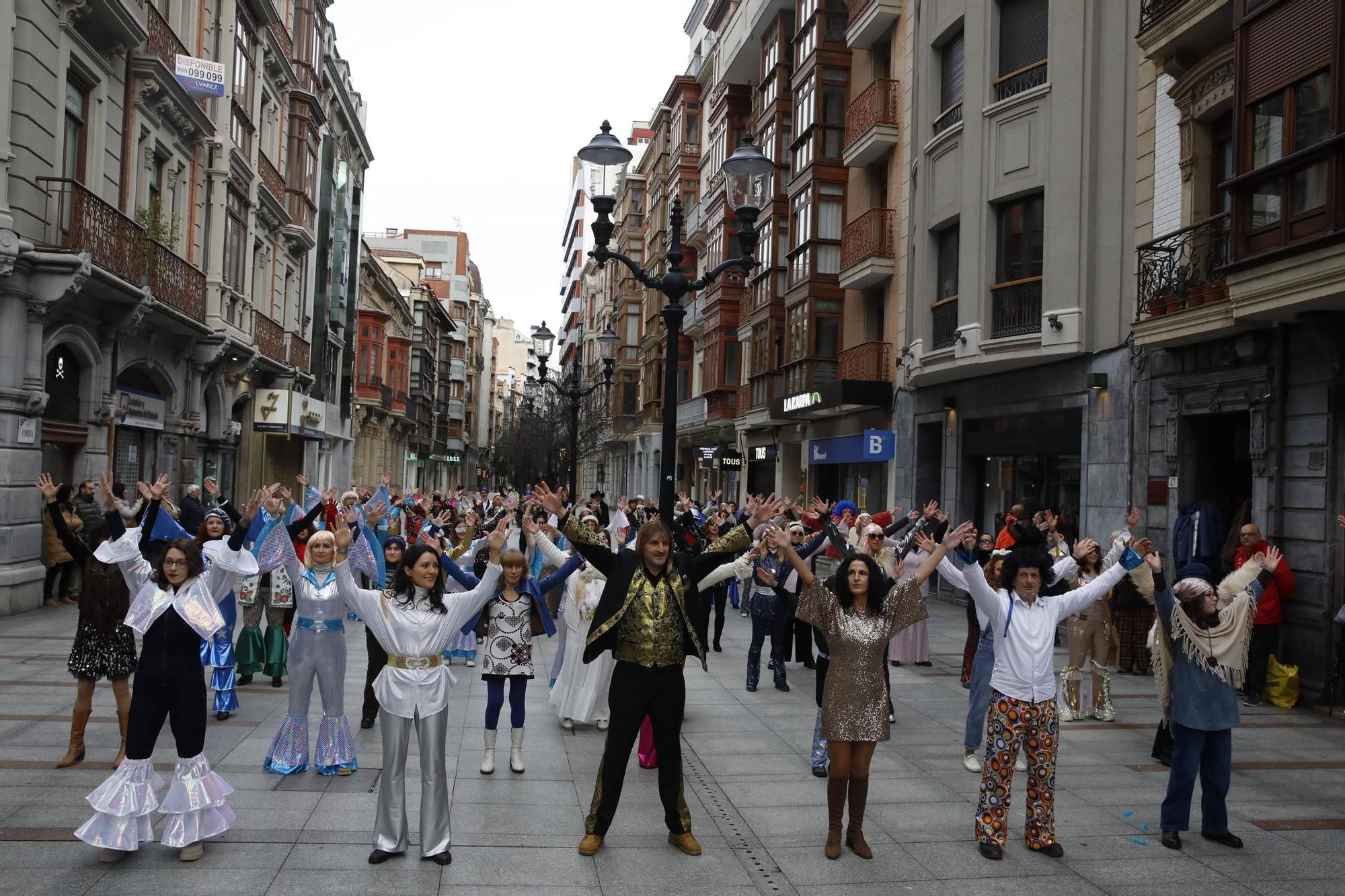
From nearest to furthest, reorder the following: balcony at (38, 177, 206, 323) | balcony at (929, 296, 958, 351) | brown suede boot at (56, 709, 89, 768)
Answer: brown suede boot at (56, 709, 89, 768)
balcony at (38, 177, 206, 323)
balcony at (929, 296, 958, 351)

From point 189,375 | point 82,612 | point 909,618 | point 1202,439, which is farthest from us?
point 189,375

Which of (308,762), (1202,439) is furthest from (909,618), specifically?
(1202,439)

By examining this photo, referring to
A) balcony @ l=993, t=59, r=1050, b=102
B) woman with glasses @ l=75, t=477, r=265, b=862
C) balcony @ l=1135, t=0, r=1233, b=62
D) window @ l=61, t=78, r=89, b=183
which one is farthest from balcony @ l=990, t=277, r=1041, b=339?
window @ l=61, t=78, r=89, b=183

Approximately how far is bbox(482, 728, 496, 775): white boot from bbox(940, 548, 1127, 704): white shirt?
12.4 feet

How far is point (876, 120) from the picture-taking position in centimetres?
2477

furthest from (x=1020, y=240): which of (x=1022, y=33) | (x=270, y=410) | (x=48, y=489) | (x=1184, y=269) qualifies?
(x=270, y=410)

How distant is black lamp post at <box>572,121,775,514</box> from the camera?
10.9 metres

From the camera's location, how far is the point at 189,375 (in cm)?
2303

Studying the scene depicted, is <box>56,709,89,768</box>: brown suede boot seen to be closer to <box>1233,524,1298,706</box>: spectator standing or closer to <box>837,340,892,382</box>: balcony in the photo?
<box>1233,524,1298,706</box>: spectator standing

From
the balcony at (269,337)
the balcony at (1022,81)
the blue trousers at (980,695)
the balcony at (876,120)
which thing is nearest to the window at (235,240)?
the balcony at (269,337)

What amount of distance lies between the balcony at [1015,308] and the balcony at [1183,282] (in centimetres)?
295

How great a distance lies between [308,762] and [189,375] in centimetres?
1743

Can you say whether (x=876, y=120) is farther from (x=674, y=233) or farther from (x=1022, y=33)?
(x=674, y=233)

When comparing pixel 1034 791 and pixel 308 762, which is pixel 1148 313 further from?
pixel 308 762
